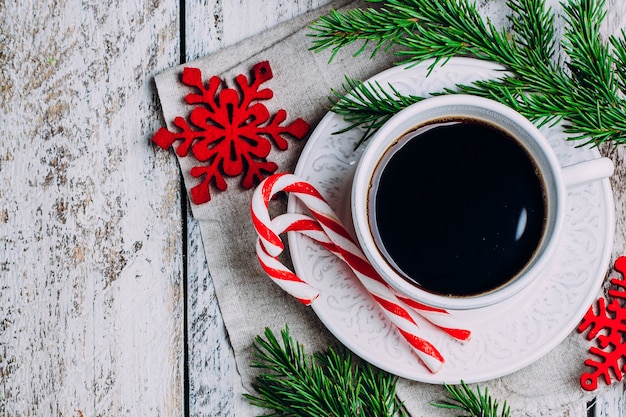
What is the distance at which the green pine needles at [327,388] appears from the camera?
2.57ft

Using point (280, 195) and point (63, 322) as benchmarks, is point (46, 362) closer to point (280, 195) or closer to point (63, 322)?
point (63, 322)

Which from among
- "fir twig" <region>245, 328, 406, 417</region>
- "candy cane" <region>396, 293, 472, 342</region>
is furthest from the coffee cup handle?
"fir twig" <region>245, 328, 406, 417</region>

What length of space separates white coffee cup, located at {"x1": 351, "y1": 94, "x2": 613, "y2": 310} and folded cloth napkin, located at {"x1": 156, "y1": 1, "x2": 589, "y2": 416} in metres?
0.17

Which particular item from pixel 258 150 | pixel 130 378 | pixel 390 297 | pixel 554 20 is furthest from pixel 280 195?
pixel 554 20

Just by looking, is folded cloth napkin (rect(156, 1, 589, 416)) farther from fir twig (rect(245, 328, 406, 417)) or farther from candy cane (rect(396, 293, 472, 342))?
candy cane (rect(396, 293, 472, 342))

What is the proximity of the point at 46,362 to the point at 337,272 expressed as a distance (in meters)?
0.42

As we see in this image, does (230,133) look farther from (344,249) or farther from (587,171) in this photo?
(587,171)

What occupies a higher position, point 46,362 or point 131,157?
point 131,157

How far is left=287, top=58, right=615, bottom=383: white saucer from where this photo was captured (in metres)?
0.77

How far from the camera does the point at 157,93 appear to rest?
89 centimetres

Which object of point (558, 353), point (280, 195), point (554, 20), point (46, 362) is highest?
point (554, 20)

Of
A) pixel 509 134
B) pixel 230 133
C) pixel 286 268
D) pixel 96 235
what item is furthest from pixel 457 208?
pixel 96 235

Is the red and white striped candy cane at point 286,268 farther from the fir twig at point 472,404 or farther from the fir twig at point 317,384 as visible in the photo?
the fir twig at point 472,404

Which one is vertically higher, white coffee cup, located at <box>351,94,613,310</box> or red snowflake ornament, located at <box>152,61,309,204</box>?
red snowflake ornament, located at <box>152,61,309,204</box>
